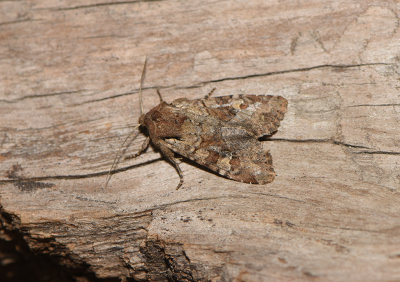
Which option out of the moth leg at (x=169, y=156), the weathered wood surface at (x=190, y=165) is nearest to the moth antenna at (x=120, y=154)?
the weathered wood surface at (x=190, y=165)

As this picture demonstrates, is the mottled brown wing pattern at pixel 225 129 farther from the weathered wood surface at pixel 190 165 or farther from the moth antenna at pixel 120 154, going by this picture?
the moth antenna at pixel 120 154

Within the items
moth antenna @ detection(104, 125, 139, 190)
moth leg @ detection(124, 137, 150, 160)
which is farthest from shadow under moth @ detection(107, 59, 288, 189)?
moth antenna @ detection(104, 125, 139, 190)

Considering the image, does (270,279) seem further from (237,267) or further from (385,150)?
(385,150)

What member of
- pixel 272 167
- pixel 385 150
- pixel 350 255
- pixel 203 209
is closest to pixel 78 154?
pixel 203 209

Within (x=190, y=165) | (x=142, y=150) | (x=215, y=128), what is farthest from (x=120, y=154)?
(x=215, y=128)

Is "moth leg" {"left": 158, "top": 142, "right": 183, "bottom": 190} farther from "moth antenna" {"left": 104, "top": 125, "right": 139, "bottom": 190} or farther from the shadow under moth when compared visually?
"moth antenna" {"left": 104, "top": 125, "right": 139, "bottom": 190}

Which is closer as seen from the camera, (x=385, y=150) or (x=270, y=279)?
(x=270, y=279)

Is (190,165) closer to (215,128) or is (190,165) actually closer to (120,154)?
(215,128)

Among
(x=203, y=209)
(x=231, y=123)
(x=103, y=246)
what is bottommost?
(x=103, y=246)
